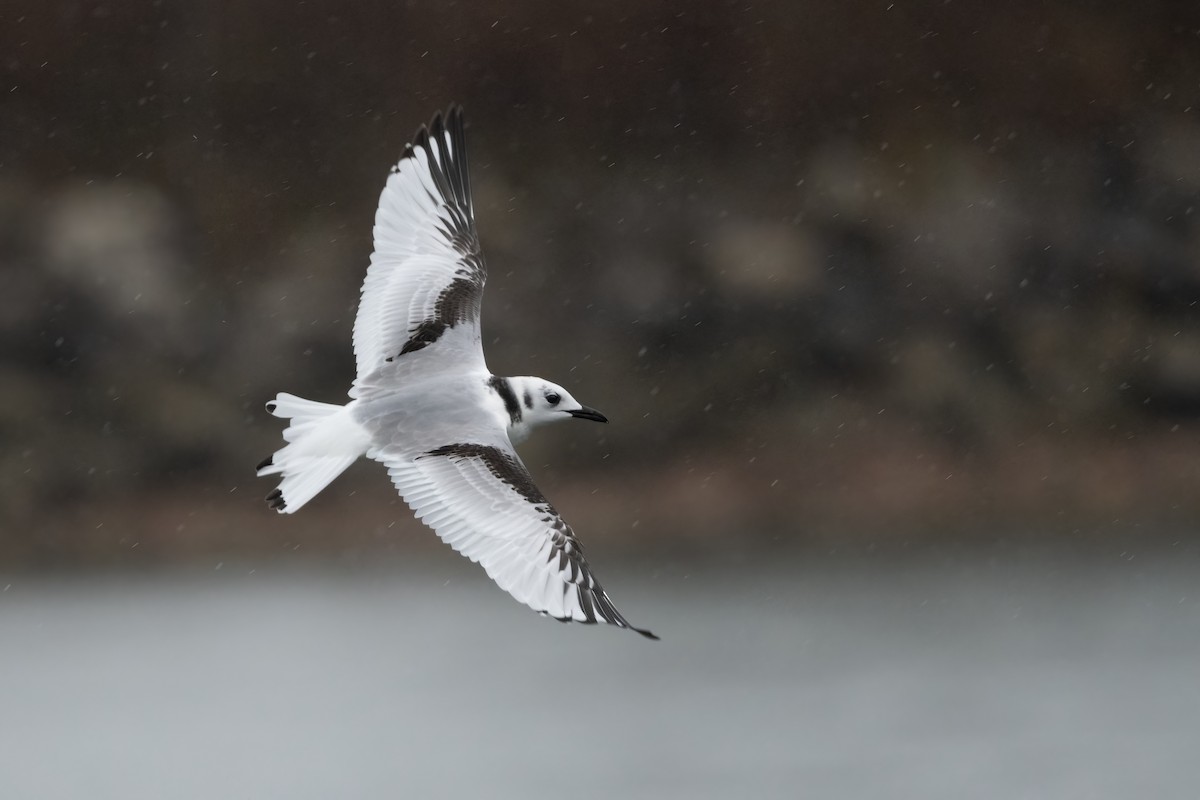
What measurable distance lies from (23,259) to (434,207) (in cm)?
611

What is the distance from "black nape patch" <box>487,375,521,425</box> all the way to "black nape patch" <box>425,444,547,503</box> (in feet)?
0.89

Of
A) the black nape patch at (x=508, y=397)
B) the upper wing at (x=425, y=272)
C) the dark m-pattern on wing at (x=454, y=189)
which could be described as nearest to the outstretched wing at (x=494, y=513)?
the black nape patch at (x=508, y=397)

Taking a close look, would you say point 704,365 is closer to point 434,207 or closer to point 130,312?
point 130,312

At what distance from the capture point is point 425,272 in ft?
17.0

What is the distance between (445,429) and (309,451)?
15.5 inches

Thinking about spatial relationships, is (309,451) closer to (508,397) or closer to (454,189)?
(508,397)

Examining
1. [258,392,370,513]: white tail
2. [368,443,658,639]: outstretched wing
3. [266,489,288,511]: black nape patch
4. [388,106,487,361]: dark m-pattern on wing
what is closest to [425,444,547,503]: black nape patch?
[368,443,658,639]: outstretched wing

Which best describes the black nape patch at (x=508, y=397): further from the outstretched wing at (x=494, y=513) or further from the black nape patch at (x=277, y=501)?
the black nape patch at (x=277, y=501)

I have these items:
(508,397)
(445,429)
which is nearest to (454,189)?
(508,397)

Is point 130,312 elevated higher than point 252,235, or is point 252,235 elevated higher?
point 252,235

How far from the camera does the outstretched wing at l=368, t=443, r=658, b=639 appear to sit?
14.3 feet

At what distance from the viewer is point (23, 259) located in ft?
34.5

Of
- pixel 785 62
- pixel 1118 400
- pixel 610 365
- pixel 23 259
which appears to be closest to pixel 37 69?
pixel 23 259

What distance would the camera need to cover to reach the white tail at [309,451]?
438 cm
